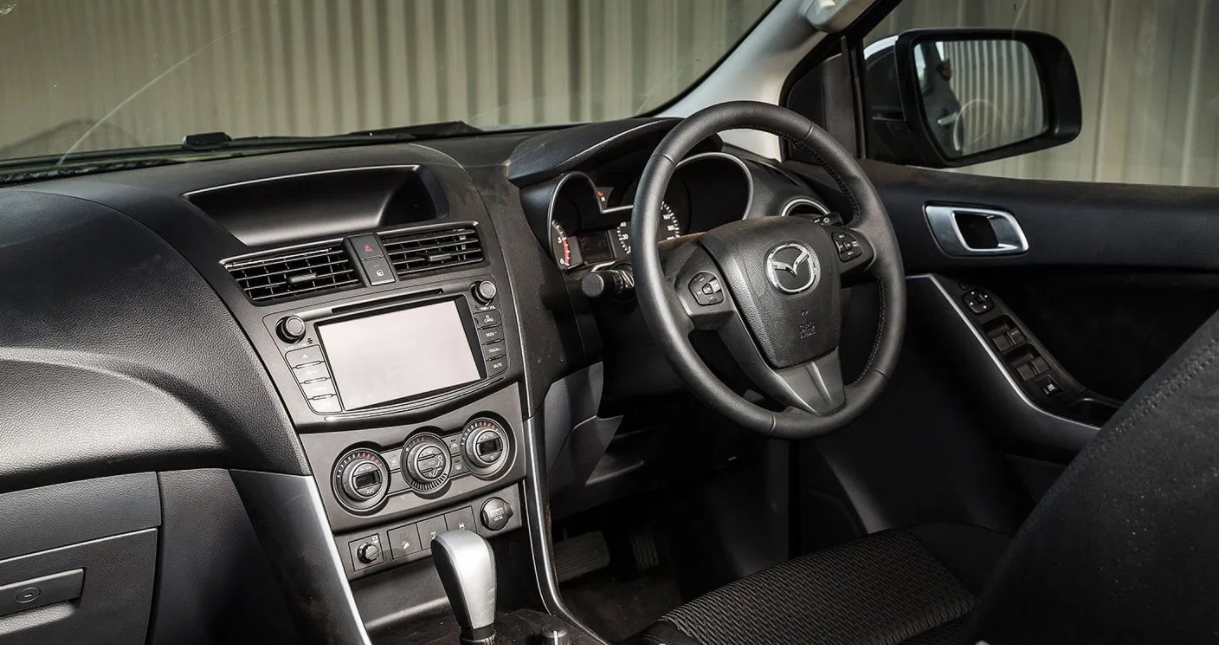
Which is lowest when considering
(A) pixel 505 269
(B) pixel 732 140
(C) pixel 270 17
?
(A) pixel 505 269

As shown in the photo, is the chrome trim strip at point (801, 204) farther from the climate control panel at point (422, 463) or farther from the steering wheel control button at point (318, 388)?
the steering wheel control button at point (318, 388)

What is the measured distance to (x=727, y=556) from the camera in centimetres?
243

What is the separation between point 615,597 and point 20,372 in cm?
133

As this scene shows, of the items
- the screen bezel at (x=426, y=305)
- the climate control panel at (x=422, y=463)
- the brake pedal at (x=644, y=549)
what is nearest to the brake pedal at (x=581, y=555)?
the brake pedal at (x=644, y=549)

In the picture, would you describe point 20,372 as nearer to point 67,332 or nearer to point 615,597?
point 67,332

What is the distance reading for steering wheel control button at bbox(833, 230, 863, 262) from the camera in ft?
5.87

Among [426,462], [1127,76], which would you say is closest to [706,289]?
→ [426,462]

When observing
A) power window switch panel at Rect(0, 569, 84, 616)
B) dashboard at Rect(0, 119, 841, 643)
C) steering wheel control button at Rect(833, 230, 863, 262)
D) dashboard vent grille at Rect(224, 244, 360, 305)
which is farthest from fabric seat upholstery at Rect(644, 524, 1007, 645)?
power window switch panel at Rect(0, 569, 84, 616)

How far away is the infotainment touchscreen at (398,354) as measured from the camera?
1.62 m

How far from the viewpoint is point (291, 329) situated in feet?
5.19

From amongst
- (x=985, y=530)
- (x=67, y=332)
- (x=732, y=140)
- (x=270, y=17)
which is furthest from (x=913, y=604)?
(x=270, y=17)

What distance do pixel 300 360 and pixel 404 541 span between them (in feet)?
1.04

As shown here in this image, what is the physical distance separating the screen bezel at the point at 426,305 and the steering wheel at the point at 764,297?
0.94 ft

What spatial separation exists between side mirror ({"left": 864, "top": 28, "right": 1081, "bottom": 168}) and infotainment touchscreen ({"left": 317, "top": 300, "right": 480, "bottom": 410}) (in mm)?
1099
